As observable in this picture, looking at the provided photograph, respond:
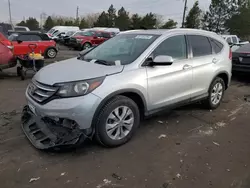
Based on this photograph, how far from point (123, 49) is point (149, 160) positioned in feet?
6.17

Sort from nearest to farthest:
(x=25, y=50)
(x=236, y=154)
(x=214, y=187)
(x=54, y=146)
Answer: (x=214, y=187), (x=54, y=146), (x=236, y=154), (x=25, y=50)

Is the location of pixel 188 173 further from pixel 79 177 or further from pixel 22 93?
pixel 22 93

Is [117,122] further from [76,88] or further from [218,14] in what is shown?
[218,14]

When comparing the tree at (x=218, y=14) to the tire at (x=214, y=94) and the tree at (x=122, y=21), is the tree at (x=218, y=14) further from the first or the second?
the tire at (x=214, y=94)

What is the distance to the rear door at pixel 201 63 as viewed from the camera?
469 cm

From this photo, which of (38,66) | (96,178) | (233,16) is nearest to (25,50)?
(38,66)

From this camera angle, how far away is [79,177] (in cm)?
303

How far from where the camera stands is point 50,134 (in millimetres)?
3502

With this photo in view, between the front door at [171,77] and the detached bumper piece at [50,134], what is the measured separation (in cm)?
129

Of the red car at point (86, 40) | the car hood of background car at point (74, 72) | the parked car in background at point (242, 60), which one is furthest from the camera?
the red car at point (86, 40)

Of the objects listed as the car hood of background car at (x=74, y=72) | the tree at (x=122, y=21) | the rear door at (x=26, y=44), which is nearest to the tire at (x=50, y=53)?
the rear door at (x=26, y=44)

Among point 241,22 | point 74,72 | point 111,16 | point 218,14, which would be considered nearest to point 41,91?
point 74,72

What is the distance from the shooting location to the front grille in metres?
3.40

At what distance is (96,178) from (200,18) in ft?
147
